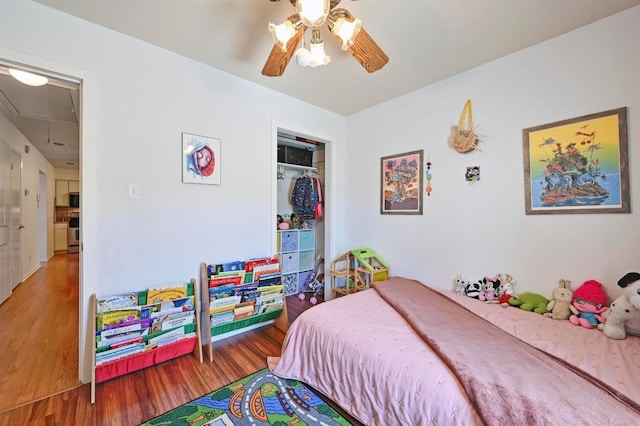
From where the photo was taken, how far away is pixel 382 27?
1.70 meters

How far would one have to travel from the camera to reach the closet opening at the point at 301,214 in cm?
353

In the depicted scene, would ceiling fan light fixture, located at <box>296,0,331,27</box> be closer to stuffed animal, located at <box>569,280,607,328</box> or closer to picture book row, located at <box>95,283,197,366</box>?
picture book row, located at <box>95,283,197,366</box>

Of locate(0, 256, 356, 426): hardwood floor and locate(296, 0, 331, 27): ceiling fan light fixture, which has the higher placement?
locate(296, 0, 331, 27): ceiling fan light fixture

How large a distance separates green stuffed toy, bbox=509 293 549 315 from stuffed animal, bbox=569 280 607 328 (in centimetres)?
15

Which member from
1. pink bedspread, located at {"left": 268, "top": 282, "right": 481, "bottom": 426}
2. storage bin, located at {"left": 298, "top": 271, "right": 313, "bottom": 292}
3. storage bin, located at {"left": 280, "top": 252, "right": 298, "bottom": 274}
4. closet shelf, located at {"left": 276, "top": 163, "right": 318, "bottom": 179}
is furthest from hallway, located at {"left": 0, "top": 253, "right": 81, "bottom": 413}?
closet shelf, located at {"left": 276, "top": 163, "right": 318, "bottom": 179}

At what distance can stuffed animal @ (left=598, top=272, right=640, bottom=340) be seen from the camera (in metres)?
1.40

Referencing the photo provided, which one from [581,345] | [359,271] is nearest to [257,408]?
[359,271]

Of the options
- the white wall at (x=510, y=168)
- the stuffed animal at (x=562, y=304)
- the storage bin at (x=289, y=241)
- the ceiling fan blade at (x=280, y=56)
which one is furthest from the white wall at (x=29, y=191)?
the stuffed animal at (x=562, y=304)

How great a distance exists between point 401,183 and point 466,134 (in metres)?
0.74

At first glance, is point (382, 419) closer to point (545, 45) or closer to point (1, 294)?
point (545, 45)

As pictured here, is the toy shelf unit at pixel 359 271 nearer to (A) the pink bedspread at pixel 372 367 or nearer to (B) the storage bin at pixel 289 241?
(B) the storage bin at pixel 289 241

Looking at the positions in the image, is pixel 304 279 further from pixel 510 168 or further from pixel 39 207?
pixel 39 207

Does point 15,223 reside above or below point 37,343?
above

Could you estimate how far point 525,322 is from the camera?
162cm
